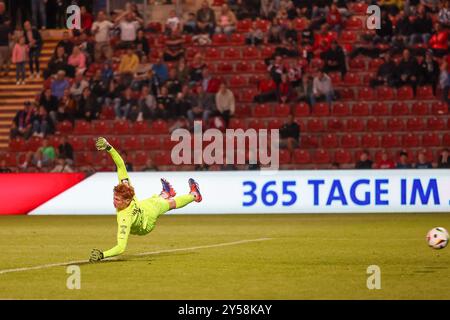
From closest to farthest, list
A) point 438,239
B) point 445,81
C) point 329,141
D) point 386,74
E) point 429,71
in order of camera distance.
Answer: point 438,239 < point 329,141 < point 445,81 < point 429,71 < point 386,74

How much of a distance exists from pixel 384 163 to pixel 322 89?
391 centimetres

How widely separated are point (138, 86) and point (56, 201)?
6.29m

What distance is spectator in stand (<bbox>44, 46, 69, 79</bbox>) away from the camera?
105 feet

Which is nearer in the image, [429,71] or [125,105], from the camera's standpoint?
[429,71]

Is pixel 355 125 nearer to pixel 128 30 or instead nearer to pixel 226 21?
pixel 226 21

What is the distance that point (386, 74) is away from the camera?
3019cm

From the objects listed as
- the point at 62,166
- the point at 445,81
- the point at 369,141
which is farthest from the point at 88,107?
the point at 445,81

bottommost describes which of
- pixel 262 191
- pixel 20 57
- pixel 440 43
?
pixel 262 191

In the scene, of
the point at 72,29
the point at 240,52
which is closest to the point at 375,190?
the point at 240,52

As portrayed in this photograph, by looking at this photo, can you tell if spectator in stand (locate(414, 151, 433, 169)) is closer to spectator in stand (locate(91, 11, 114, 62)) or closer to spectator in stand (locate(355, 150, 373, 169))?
spectator in stand (locate(355, 150, 373, 169))

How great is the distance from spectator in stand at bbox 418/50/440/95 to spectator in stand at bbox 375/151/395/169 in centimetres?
388

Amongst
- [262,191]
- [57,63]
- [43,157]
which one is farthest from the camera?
[57,63]

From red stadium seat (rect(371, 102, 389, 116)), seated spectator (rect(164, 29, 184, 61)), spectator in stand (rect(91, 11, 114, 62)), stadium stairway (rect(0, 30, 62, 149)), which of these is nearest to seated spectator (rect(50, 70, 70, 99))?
stadium stairway (rect(0, 30, 62, 149))
